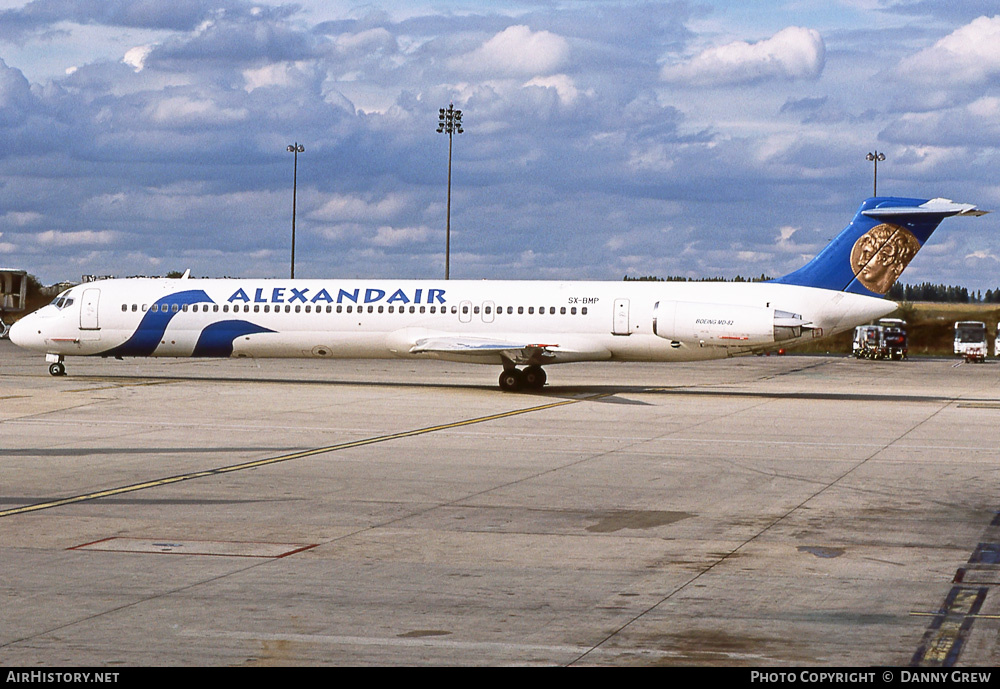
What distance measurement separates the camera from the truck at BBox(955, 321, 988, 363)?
64.9m

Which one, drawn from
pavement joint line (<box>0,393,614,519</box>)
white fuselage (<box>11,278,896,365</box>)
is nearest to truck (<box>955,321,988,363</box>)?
white fuselage (<box>11,278,896,365</box>)

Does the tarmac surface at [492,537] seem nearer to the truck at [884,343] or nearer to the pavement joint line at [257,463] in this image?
the pavement joint line at [257,463]

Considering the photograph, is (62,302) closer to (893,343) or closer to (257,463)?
(257,463)

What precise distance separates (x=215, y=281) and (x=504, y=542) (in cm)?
2725

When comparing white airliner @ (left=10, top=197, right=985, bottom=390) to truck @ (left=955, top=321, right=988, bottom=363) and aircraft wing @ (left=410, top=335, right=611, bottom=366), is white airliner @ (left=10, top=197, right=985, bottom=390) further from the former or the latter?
truck @ (left=955, top=321, right=988, bottom=363)

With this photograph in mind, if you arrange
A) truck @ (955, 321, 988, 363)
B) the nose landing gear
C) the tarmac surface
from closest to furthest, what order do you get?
the tarmac surface < the nose landing gear < truck @ (955, 321, 988, 363)

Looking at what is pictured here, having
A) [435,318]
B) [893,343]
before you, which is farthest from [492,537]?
[893,343]

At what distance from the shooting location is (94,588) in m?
10.4

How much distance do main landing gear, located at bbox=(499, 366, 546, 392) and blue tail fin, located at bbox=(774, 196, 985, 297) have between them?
8.13 meters

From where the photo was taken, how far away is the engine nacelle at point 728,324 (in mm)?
33125

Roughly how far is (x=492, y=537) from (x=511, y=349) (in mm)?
20899

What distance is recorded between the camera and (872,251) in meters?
33.7

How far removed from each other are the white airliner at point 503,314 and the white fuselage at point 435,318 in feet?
0.14

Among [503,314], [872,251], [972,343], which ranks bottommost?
[972,343]
